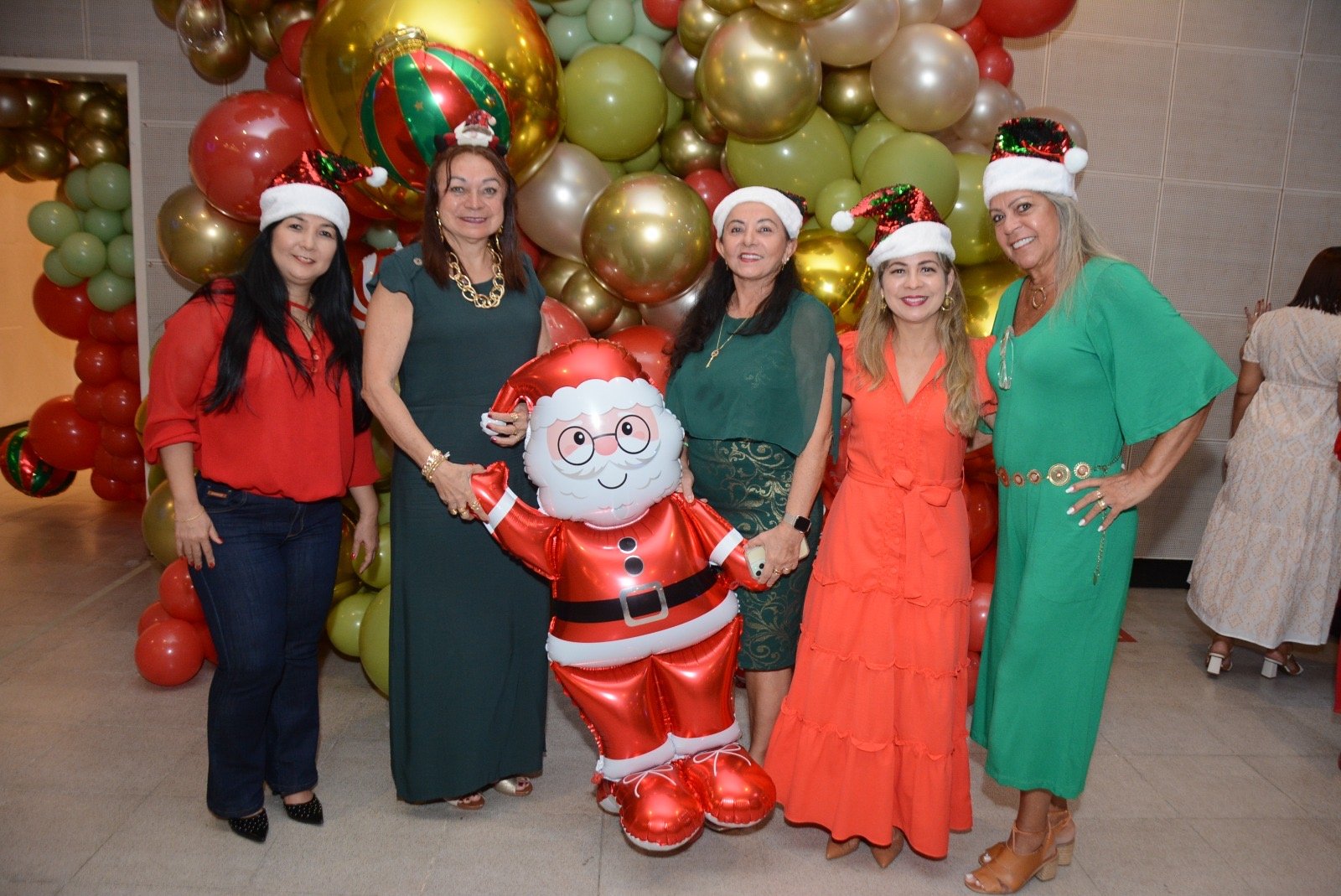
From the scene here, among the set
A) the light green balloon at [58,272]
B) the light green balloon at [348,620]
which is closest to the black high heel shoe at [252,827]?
the light green balloon at [348,620]

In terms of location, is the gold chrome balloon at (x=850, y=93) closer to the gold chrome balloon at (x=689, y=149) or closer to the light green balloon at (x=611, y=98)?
the gold chrome balloon at (x=689, y=149)

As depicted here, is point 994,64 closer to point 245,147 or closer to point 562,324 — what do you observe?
point 562,324

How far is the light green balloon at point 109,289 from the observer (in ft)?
15.1

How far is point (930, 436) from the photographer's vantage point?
2.06 meters

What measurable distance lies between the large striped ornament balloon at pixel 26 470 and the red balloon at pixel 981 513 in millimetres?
5026

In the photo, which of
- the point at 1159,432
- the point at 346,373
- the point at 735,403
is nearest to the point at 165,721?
the point at 346,373

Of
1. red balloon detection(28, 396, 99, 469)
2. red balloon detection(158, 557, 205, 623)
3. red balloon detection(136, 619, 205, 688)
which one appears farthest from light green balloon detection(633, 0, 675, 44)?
red balloon detection(28, 396, 99, 469)

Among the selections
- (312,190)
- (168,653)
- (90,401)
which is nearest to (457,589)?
(312,190)

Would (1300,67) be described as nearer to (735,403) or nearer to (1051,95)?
(1051,95)

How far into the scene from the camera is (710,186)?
11.1 ft

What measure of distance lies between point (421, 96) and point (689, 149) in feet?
3.93

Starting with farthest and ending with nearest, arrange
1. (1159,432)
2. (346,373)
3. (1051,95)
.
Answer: (1051,95) < (346,373) < (1159,432)

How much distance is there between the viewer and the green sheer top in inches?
84.3

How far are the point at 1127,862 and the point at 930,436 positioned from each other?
122cm
